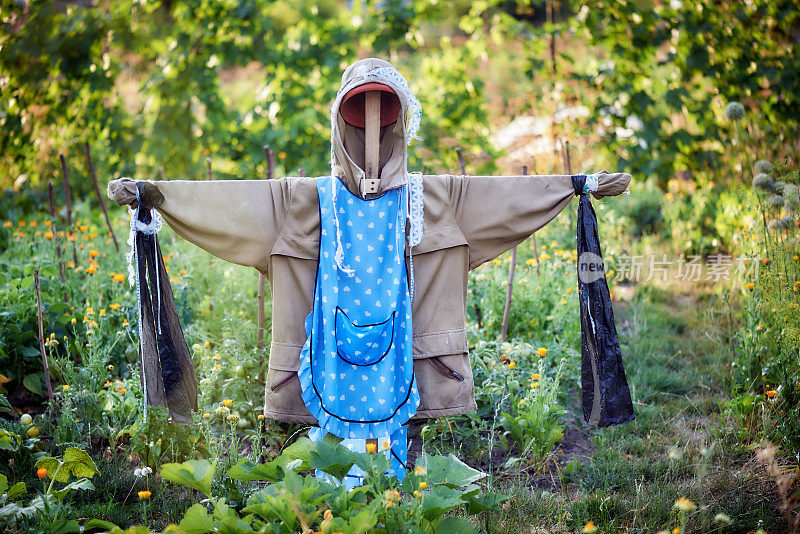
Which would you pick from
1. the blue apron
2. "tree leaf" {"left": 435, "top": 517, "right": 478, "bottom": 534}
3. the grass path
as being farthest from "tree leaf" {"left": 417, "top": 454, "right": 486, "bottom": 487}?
the blue apron

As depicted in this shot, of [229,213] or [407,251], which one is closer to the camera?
[229,213]

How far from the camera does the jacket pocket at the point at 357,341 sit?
2.21 meters

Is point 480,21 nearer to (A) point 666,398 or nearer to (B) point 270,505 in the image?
(A) point 666,398

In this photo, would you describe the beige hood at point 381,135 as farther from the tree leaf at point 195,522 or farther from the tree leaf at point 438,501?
the tree leaf at point 195,522

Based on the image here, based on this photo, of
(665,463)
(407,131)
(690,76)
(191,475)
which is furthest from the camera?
(690,76)

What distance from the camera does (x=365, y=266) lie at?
7.43ft

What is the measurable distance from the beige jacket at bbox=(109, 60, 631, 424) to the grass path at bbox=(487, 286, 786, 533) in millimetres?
496

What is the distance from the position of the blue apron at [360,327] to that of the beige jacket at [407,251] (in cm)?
7

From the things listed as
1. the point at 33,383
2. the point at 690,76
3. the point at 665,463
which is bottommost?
the point at 665,463

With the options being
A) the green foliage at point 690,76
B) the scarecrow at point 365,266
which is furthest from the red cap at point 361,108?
the green foliage at point 690,76

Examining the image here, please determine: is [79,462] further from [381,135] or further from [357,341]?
[381,135]

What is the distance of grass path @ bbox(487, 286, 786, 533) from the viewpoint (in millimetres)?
2059

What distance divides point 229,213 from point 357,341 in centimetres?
64

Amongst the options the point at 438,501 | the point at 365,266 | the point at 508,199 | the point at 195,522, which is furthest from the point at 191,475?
the point at 508,199
